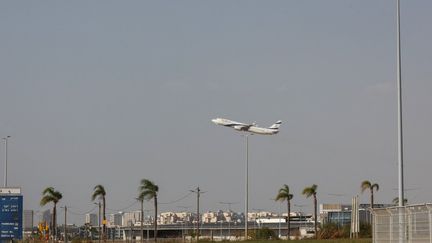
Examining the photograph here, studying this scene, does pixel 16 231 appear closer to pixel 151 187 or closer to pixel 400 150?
pixel 400 150

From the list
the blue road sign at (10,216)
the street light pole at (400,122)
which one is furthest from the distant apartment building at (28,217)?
the street light pole at (400,122)

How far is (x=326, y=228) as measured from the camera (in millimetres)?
85938

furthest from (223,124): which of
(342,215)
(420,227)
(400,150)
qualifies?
(420,227)

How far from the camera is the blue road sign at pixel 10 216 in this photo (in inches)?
2040

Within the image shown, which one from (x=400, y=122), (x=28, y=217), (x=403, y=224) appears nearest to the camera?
(x=403, y=224)

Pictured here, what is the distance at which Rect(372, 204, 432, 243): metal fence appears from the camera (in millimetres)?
26856

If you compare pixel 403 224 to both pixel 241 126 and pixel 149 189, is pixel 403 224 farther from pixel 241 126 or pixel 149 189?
pixel 241 126

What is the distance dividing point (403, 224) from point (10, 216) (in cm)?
2976

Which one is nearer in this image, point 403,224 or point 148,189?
point 403,224

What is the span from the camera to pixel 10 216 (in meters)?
52.0

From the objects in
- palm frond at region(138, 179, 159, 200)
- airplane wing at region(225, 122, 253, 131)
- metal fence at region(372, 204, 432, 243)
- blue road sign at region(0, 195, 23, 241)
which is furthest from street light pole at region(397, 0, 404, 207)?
airplane wing at region(225, 122, 253, 131)

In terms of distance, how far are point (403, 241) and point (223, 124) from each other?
101441mm

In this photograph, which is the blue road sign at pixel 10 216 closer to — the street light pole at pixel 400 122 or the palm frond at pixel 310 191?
the street light pole at pixel 400 122

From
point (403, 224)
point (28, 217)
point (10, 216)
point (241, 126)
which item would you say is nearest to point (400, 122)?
point (403, 224)
